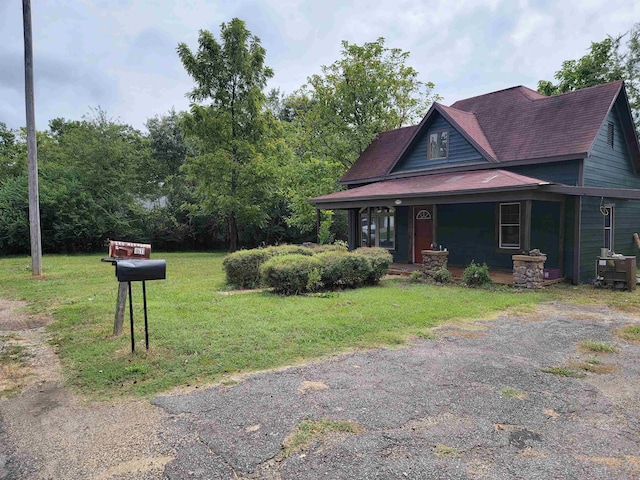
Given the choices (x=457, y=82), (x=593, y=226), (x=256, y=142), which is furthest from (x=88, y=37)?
(x=457, y=82)

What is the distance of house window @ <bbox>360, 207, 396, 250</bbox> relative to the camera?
1619cm

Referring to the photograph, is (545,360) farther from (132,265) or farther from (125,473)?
(132,265)

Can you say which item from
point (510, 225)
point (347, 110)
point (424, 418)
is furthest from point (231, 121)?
point (424, 418)

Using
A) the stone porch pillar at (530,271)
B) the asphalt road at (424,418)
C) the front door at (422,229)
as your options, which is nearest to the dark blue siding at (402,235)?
the front door at (422,229)

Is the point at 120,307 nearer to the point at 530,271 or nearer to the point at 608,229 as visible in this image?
the point at 530,271

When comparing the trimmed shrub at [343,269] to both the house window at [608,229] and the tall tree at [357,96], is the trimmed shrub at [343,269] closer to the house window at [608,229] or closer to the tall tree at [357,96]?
the house window at [608,229]

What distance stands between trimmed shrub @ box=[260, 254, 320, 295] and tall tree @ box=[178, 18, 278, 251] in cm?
1226

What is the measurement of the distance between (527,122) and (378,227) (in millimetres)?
6408

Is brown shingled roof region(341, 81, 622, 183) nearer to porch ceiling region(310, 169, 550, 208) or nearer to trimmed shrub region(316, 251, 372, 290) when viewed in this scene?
porch ceiling region(310, 169, 550, 208)

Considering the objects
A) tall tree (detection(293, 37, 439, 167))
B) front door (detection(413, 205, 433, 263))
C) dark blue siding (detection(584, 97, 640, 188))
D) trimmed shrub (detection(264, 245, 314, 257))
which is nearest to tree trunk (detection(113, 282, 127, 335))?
trimmed shrub (detection(264, 245, 314, 257))

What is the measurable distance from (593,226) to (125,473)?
13.2 metres

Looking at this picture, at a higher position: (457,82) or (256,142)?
(457,82)

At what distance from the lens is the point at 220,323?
21.1 ft

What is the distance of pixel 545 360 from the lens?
15.9 feet
